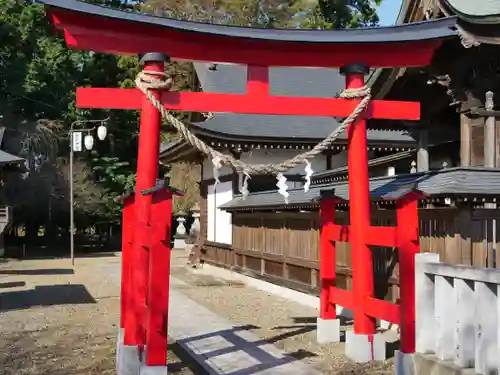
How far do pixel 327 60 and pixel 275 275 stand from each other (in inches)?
321

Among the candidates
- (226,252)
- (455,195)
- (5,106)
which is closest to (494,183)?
(455,195)

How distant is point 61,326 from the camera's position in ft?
32.9

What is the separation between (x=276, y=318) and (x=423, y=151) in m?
4.06

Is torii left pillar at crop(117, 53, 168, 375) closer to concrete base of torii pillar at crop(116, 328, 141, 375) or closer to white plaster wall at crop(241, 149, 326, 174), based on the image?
concrete base of torii pillar at crop(116, 328, 141, 375)

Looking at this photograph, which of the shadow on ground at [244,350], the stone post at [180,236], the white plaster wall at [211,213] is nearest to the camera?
the shadow on ground at [244,350]

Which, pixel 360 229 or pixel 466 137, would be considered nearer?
pixel 360 229

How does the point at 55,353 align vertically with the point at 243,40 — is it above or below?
below

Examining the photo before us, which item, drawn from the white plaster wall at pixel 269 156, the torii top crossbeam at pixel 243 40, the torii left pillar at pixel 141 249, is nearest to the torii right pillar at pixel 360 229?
the torii top crossbeam at pixel 243 40

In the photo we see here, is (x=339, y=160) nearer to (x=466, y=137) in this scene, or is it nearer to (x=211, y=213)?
(x=211, y=213)

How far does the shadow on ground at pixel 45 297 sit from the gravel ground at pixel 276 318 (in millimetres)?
2438

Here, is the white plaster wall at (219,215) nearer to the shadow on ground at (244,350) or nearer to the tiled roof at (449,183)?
the shadow on ground at (244,350)

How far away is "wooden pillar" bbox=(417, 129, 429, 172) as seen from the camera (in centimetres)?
1130

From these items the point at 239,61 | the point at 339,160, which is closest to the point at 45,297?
the point at 239,61

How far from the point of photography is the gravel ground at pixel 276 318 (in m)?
7.10
